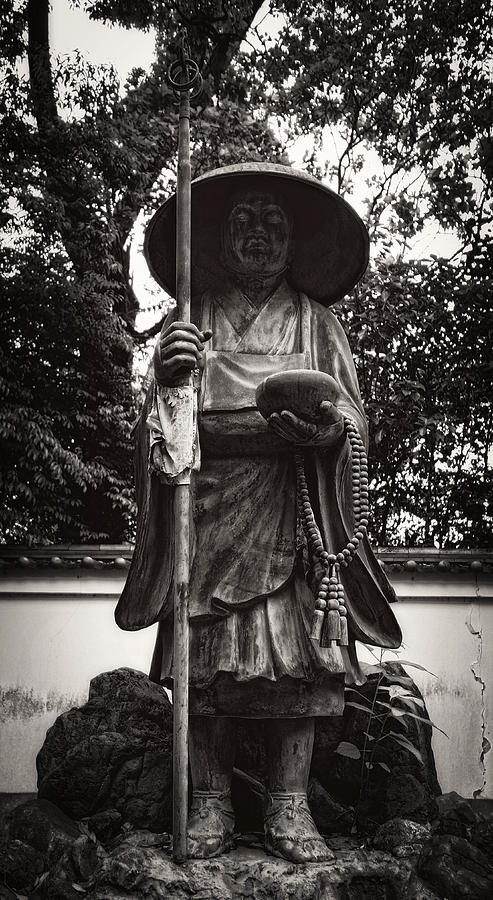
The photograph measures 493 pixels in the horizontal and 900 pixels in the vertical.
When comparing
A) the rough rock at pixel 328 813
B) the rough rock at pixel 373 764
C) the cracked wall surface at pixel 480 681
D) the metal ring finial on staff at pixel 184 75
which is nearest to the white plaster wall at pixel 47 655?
the cracked wall surface at pixel 480 681

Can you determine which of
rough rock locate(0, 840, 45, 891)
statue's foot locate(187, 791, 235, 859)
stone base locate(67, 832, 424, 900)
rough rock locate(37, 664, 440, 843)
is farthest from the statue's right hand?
rough rock locate(0, 840, 45, 891)

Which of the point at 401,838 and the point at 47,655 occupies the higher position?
the point at 47,655

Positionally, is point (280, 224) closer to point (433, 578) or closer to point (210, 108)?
point (433, 578)

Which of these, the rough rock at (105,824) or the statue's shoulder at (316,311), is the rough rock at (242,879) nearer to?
the rough rock at (105,824)

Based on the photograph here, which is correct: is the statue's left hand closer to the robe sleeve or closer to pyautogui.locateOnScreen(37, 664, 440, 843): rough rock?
the robe sleeve

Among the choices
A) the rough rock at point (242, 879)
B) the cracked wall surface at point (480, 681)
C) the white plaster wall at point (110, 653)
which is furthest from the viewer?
the white plaster wall at point (110, 653)

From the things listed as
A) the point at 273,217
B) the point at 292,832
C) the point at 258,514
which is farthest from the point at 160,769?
the point at 273,217

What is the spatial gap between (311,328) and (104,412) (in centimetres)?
530

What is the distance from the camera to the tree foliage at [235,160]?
820cm

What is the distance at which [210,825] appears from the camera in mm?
3250

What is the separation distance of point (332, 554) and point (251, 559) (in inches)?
13.3

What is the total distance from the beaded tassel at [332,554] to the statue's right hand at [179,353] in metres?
0.59

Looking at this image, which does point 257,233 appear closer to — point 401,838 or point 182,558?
point 182,558

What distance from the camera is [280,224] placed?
3.95 meters
